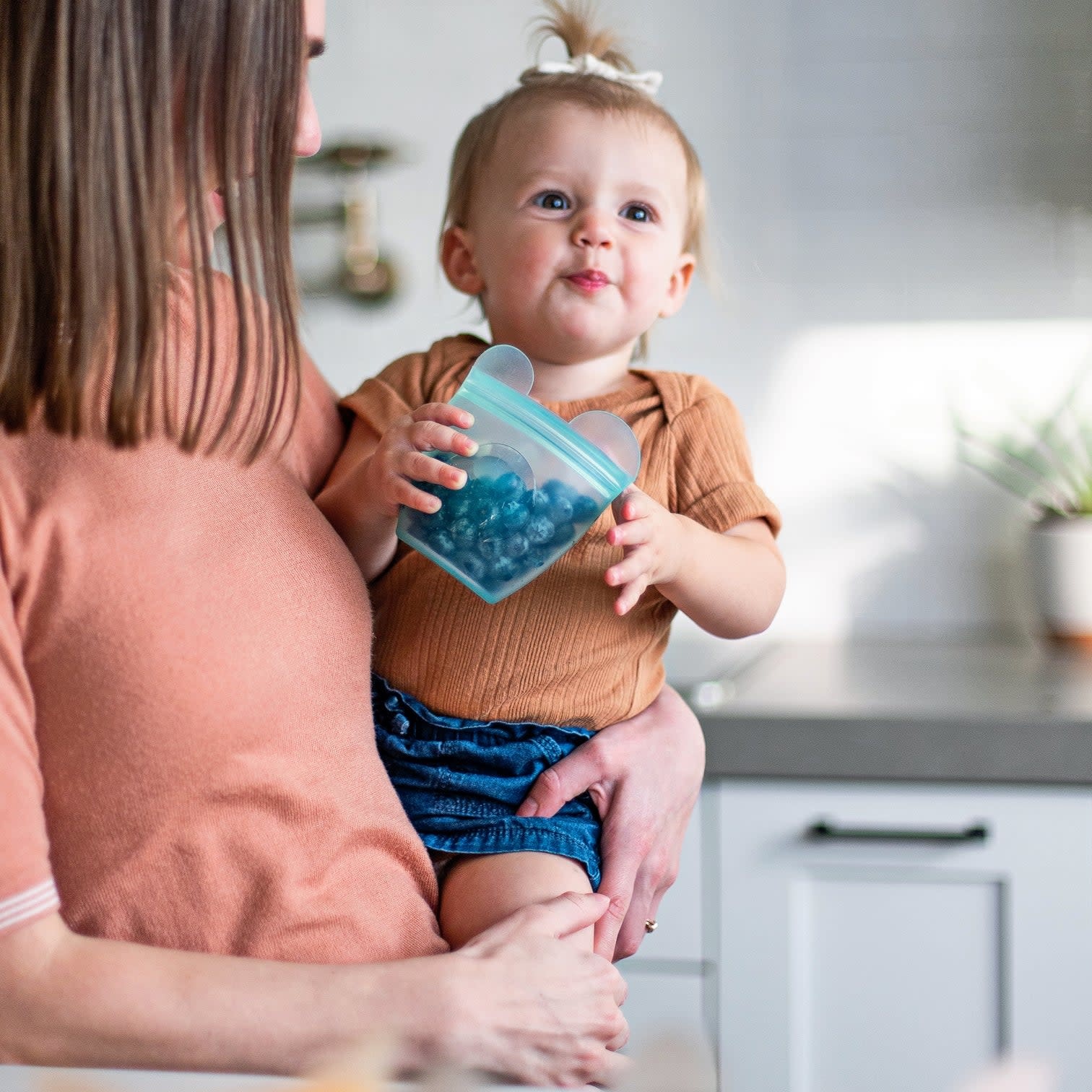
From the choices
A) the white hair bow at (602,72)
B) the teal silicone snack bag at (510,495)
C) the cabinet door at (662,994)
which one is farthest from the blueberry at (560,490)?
the cabinet door at (662,994)

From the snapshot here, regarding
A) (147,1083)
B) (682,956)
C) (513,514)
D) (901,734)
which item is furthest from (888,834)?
(147,1083)

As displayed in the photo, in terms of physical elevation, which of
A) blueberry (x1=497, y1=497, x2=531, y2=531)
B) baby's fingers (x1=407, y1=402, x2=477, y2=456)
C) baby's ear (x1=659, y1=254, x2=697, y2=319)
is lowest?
blueberry (x1=497, y1=497, x2=531, y2=531)

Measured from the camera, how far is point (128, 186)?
0.74 metres

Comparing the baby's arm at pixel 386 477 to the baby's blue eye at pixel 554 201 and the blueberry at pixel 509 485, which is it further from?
the baby's blue eye at pixel 554 201

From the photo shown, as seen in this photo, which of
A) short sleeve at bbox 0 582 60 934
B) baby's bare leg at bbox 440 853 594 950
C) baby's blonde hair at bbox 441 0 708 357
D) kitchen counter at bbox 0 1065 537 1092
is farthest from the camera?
baby's blonde hair at bbox 441 0 708 357

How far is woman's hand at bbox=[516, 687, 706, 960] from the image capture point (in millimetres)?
1008

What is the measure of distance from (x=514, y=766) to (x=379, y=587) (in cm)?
19

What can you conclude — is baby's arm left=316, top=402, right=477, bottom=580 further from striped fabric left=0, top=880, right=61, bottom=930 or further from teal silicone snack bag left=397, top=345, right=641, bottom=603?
striped fabric left=0, top=880, right=61, bottom=930

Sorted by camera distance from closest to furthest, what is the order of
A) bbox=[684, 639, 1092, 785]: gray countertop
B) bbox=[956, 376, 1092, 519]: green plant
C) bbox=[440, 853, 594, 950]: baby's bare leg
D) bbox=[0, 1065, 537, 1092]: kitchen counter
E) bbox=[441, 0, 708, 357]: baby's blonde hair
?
bbox=[0, 1065, 537, 1092]: kitchen counter, bbox=[440, 853, 594, 950]: baby's bare leg, bbox=[441, 0, 708, 357]: baby's blonde hair, bbox=[684, 639, 1092, 785]: gray countertop, bbox=[956, 376, 1092, 519]: green plant

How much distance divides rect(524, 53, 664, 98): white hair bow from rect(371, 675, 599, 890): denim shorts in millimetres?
579

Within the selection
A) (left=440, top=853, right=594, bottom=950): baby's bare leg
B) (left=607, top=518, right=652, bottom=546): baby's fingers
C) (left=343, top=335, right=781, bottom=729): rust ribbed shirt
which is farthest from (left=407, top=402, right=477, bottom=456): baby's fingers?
(left=440, top=853, right=594, bottom=950): baby's bare leg

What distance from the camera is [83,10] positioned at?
711mm

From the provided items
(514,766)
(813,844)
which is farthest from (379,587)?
(813,844)

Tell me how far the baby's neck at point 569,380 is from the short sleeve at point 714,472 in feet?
0.28
